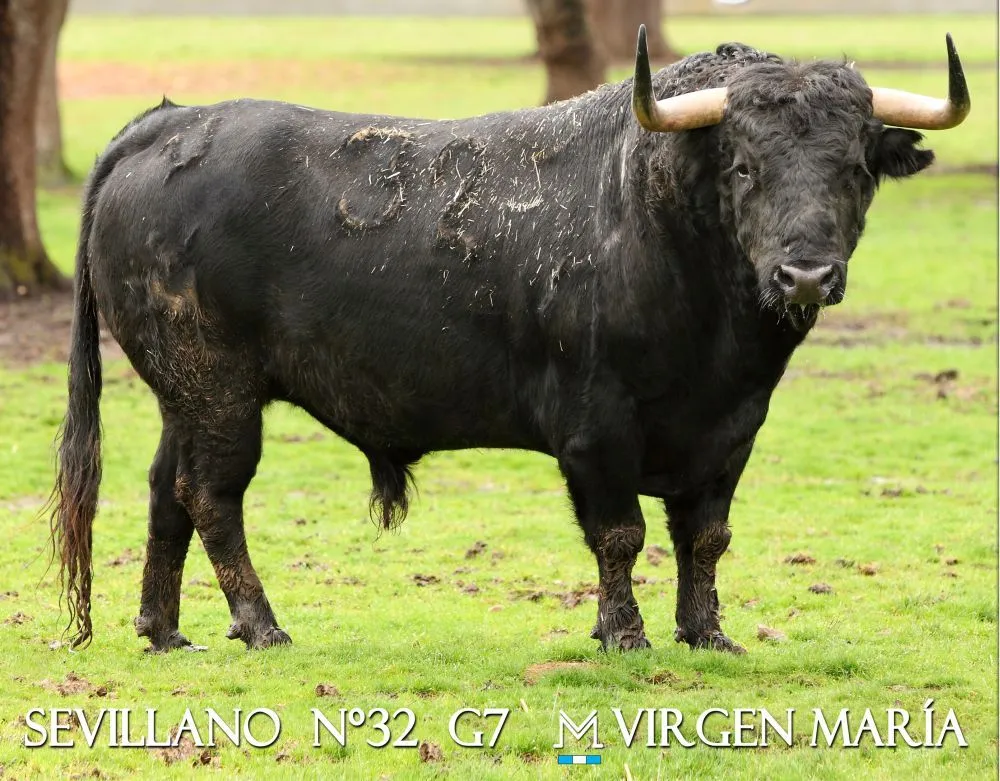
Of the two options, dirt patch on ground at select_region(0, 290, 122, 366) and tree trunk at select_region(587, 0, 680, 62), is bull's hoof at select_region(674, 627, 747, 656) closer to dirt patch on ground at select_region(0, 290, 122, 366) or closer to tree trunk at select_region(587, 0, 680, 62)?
dirt patch on ground at select_region(0, 290, 122, 366)

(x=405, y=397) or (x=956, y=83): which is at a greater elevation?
(x=956, y=83)

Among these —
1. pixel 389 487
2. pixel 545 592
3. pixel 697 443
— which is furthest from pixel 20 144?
pixel 697 443

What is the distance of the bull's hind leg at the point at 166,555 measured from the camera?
8.30 m

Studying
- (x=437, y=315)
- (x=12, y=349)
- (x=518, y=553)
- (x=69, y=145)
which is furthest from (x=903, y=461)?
(x=69, y=145)

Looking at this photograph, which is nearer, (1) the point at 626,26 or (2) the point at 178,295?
(2) the point at 178,295

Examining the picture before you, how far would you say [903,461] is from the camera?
13.4 m

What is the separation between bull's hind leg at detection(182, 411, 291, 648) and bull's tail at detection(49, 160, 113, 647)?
601 mm

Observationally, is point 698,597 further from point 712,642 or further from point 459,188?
point 459,188

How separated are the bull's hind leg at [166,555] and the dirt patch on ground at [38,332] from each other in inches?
356

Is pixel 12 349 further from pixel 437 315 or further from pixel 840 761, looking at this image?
pixel 840 761

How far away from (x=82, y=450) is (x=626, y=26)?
3631cm

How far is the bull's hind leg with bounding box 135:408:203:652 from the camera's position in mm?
8305

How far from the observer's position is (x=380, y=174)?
811 cm

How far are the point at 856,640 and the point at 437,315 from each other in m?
2.83
